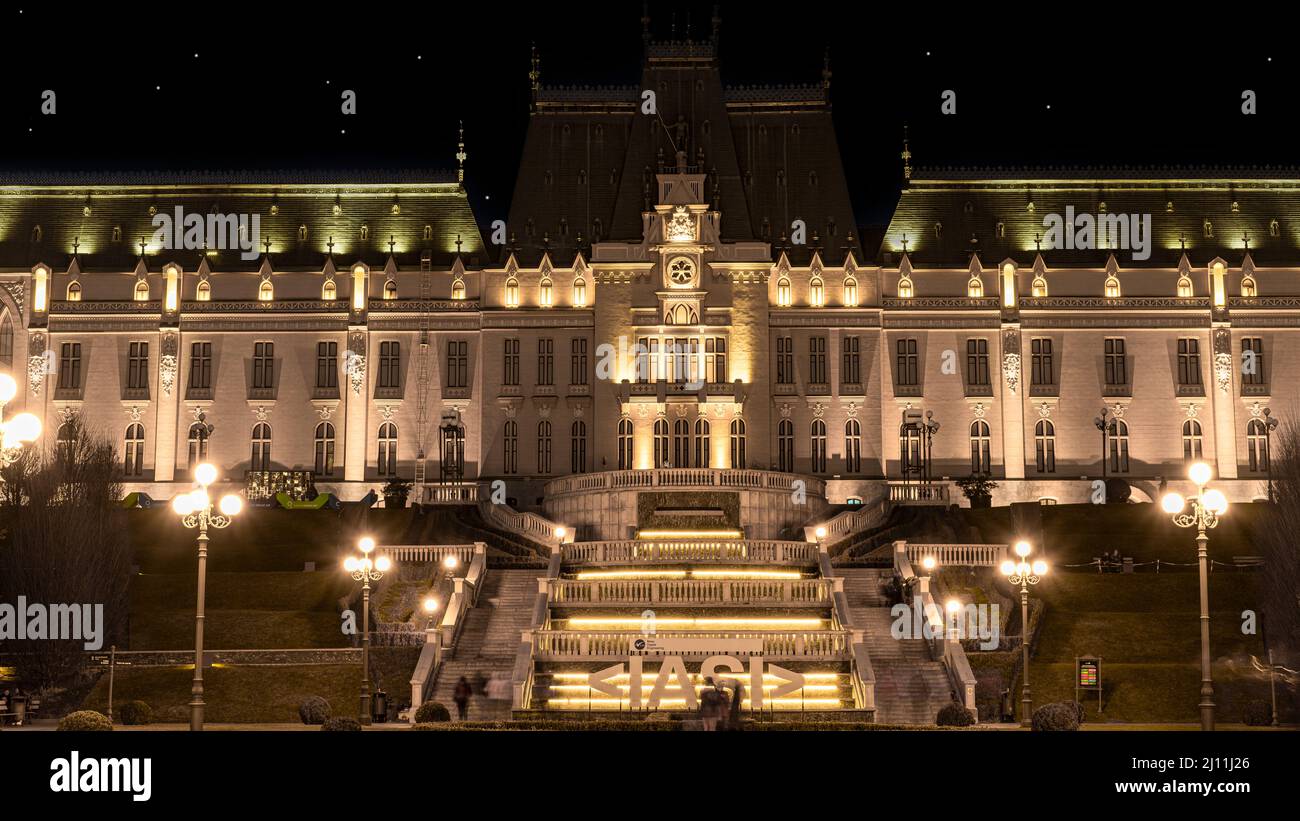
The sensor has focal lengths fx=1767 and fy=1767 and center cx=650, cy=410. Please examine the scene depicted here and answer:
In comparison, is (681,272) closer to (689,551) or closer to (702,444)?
(702,444)

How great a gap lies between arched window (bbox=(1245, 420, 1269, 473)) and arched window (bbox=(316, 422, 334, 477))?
47.0m

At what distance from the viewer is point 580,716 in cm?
4816

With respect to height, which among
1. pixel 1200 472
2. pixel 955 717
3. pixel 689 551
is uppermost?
pixel 1200 472

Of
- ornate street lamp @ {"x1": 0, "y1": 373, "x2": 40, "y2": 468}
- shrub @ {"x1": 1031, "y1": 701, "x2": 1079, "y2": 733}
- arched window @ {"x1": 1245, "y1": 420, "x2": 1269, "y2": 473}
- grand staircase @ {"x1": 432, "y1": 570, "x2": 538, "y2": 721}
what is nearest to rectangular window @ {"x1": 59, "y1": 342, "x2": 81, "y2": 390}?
grand staircase @ {"x1": 432, "y1": 570, "x2": 538, "y2": 721}

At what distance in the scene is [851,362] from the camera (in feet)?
297

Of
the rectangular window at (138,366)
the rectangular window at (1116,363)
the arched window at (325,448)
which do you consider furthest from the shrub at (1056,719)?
the rectangular window at (138,366)

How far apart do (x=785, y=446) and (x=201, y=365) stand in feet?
101

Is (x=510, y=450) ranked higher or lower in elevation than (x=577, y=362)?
lower

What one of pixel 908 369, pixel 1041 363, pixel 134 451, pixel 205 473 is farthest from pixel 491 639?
pixel 1041 363

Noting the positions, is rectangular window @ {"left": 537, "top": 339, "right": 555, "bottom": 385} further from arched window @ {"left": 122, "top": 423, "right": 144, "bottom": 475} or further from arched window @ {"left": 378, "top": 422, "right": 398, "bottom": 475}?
arched window @ {"left": 122, "top": 423, "right": 144, "bottom": 475}

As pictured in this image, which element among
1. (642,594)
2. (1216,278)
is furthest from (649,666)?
(1216,278)

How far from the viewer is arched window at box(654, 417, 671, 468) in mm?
86725

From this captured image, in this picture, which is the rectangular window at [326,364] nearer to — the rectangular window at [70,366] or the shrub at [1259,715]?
the rectangular window at [70,366]
